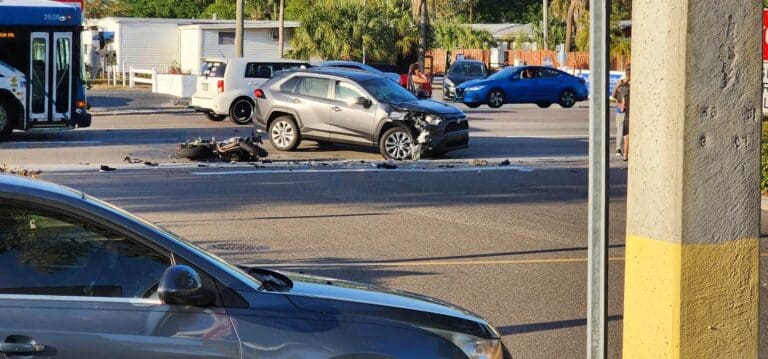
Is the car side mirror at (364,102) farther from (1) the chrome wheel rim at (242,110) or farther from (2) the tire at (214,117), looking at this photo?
(2) the tire at (214,117)

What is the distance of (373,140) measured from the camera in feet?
69.9

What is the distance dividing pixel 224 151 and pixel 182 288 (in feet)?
51.3

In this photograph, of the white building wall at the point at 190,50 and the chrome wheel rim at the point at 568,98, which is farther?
the white building wall at the point at 190,50

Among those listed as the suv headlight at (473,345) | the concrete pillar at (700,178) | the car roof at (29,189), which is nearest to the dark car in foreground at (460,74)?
the suv headlight at (473,345)

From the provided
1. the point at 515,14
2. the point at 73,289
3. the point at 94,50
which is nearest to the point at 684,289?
the point at 73,289

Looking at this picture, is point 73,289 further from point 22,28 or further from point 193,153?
point 22,28

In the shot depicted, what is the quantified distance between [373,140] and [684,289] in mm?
16628

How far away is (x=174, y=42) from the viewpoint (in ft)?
193

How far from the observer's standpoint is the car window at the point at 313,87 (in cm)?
2181

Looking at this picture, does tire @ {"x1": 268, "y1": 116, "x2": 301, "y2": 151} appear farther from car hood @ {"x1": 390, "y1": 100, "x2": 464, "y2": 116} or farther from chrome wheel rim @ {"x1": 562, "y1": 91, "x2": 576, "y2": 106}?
chrome wheel rim @ {"x1": 562, "y1": 91, "x2": 576, "y2": 106}

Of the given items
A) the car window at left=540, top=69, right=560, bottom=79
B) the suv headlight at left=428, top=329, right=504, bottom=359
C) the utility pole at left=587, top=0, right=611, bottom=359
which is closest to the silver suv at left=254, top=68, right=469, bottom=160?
the suv headlight at left=428, top=329, right=504, bottom=359

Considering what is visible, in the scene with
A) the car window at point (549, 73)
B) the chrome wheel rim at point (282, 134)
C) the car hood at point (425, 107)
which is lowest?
the chrome wheel rim at point (282, 134)

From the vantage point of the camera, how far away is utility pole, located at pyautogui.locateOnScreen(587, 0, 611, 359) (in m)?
4.37

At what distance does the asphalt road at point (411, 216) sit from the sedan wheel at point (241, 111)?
3.50 meters
